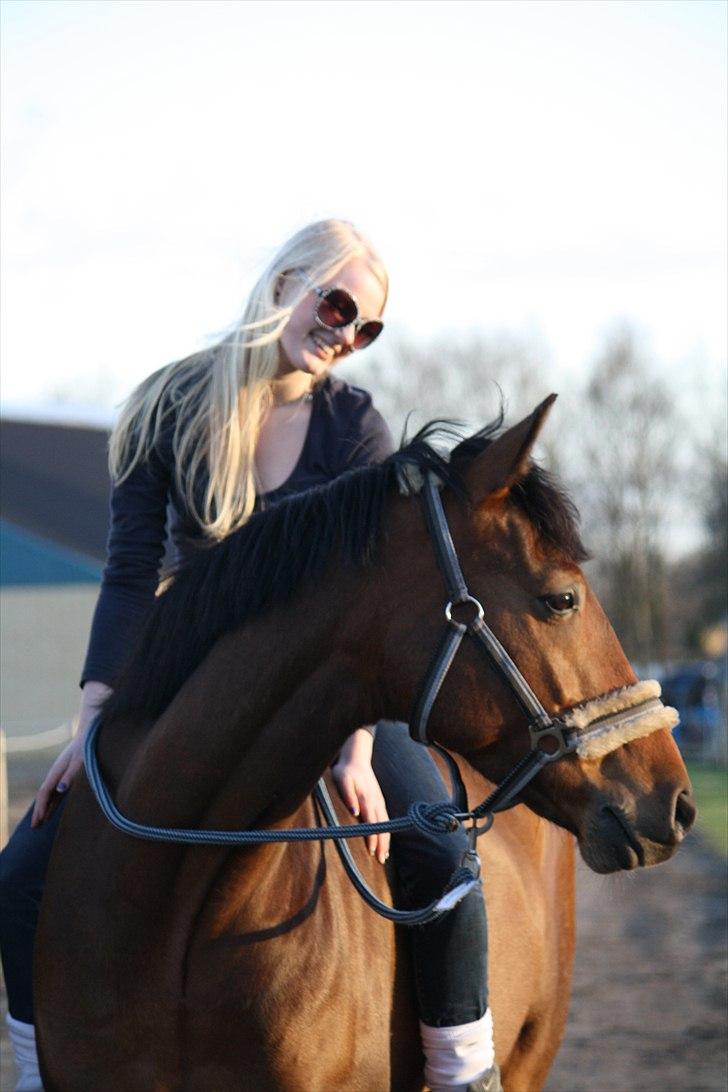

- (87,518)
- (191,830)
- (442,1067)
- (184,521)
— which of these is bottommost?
(87,518)

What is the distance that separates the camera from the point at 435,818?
118 inches

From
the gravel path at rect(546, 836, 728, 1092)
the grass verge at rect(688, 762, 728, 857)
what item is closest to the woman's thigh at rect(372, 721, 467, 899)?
the gravel path at rect(546, 836, 728, 1092)

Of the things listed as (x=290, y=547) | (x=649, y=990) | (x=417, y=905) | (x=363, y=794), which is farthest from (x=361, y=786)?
(x=649, y=990)

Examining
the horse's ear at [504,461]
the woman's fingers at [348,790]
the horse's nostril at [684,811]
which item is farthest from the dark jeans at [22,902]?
the horse's nostril at [684,811]

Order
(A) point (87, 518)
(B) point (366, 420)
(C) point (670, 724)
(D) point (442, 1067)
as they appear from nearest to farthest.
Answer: (C) point (670, 724)
(D) point (442, 1067)
(B) point (366, 420)
(A) point (87, 518)

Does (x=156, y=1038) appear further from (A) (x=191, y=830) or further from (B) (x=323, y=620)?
(B) (x=323, y=620)

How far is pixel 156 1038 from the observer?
2.88 metres

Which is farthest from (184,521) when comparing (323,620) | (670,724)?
(670,724)

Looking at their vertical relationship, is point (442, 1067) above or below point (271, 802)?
below

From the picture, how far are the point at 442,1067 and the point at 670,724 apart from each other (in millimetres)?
1086

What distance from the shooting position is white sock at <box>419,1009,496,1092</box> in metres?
3.28

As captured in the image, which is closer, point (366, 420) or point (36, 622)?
point (366, 420)

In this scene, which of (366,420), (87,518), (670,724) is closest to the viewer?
(670,724)

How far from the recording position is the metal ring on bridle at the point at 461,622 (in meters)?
2.69
